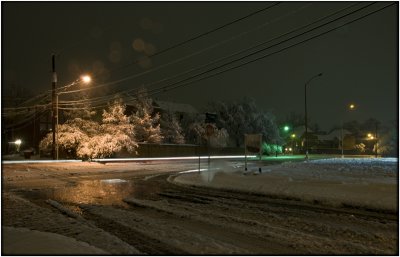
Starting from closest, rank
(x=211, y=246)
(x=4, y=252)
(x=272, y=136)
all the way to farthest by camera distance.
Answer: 1. (x=4, y=252)
2. (x=211, y=246)
3. (x=272, y=136)

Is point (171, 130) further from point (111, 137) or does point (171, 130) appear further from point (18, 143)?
point (18, 143)

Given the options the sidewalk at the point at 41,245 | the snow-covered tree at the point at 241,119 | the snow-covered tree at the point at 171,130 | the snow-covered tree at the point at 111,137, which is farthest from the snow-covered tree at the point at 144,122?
the sidewalk at the point at 41,245

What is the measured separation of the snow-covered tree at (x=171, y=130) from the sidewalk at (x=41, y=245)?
50.1 m

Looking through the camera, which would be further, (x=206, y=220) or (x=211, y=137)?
(x=211, y=137)

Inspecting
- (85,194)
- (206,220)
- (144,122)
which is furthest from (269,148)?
(206,220)

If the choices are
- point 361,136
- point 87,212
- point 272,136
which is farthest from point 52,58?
point 361,136

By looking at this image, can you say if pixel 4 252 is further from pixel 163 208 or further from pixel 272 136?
pixel 272 136

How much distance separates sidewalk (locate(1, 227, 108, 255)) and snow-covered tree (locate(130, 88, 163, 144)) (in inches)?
1641

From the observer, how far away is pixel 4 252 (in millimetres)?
6414

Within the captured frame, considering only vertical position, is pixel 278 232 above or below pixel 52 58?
below

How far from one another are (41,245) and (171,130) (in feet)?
170

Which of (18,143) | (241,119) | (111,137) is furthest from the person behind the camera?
(241,119)

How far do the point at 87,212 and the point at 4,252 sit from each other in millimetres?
4369

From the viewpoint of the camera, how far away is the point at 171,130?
58.4 meters
